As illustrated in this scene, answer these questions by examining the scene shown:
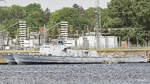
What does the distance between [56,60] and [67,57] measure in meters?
2.12

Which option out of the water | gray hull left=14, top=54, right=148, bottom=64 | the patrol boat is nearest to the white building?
gray hull left=14, top=54, right=148, bottom=64

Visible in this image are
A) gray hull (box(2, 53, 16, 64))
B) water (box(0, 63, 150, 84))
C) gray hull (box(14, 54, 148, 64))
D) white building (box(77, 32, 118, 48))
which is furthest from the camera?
white building (box(77, 32, 118, 48))

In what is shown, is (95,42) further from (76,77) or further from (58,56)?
(76,77)

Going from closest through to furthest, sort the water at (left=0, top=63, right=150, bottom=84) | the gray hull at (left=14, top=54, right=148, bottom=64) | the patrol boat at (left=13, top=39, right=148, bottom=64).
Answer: the water at (left=0, top=63, right=150, bottom=84)
the patrol boat at (left=13, top=39, right=148, bottom=64)
the gray hull at (left=14, top=54, right=148, bottom=64)

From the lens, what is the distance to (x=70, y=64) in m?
120

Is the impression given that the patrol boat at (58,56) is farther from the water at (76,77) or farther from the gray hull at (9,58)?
the water at (76,77)

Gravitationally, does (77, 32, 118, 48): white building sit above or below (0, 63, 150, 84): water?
above

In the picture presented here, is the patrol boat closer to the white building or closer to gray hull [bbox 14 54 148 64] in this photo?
gray hull [bbox 14 54 148 64]

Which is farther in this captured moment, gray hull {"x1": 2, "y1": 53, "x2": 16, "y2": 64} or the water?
gray hull {"x1": 2, "y1": 53, "x2": 16, "y2": 64}

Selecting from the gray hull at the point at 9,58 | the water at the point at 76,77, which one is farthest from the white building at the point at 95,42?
the water at the point at 76,77

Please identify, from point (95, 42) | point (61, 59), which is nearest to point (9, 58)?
point (61, 59)

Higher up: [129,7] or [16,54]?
[129,7]

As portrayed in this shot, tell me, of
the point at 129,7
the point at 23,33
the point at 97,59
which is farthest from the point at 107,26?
the point at 97,59

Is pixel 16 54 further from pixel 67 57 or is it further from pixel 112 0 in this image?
pixel 112 0
